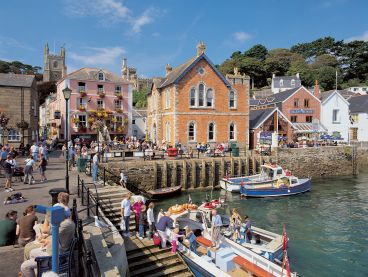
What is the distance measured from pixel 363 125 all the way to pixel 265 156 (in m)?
27.8

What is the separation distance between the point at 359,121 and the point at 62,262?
53.9 meters

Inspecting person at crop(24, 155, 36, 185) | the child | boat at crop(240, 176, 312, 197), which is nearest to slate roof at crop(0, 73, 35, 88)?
person at crop(24, 155, 36, 185)

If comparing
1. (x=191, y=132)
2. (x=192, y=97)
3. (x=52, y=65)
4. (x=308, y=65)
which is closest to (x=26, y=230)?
(x=191, y=132)

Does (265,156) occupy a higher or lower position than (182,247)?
higher

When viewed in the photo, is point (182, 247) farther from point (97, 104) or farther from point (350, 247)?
point (97, 104)

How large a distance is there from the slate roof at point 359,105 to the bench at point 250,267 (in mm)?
46900

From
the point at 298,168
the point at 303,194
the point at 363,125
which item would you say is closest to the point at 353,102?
the point at 363,125

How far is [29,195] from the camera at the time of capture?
14844mm

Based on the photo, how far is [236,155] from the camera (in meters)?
30.1

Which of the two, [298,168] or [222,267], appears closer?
[222,267]

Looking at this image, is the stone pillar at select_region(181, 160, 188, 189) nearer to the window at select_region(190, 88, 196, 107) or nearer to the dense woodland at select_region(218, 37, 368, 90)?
the window at select_region(190, 88, 196, 107)

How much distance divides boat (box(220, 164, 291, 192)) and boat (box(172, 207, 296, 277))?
1277cm

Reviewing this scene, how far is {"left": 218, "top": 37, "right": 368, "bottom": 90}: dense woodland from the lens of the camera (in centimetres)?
8188

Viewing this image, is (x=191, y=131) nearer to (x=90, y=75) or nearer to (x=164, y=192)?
(x=164, y=192)
